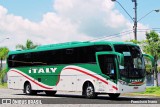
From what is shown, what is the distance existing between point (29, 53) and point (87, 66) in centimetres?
688

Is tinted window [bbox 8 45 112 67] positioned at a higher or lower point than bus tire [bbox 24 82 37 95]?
higher

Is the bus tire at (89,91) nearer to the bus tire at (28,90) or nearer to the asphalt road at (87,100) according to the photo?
the asphalt road at (87,100)

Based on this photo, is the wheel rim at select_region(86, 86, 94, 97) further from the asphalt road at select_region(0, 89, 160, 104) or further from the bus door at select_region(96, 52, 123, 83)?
the bus door at select_region(96, 52, 123, 83)

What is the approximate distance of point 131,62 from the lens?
21.7 meters

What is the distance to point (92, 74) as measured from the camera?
74.6 feet

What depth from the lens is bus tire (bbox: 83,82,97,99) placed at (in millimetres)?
22611

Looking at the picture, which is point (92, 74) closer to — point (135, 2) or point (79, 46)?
point (79, 46)

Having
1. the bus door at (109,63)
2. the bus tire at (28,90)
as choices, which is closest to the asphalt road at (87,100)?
the bus door at (109,63)

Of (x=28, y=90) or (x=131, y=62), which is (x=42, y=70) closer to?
(x=28, y=90)

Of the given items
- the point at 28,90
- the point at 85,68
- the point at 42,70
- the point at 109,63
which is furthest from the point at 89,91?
the point at 28,90

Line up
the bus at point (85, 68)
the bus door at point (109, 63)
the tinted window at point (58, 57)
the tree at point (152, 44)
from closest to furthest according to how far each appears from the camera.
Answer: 1. the bus door at point (109, 63)
2. the bus at point (85, 68)
3. the tinted window at point (58, 57)
4. the tree at point (152, 44)

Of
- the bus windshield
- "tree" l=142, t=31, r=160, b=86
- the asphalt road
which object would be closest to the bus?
the bus windshield

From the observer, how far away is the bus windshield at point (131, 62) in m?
21.5

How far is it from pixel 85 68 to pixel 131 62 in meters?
2.95
